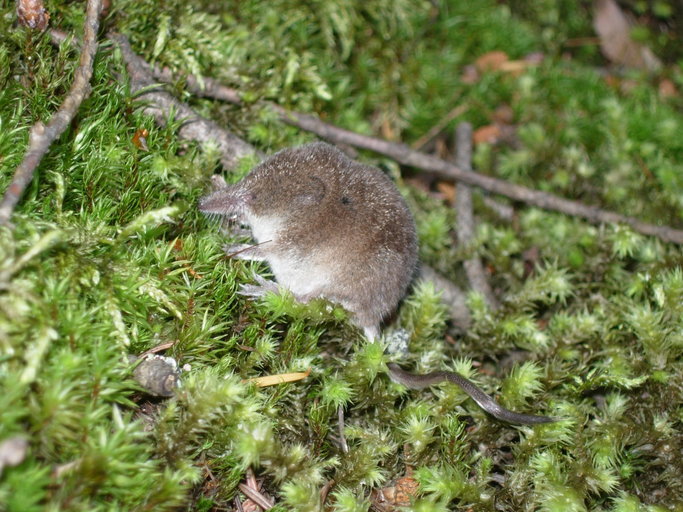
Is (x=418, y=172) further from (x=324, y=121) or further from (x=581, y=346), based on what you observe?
(x=581, y=346)

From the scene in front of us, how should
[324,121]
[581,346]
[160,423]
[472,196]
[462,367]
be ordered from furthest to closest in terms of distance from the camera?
[472,196], [324,121], [581,346], [462,367], [160,423]

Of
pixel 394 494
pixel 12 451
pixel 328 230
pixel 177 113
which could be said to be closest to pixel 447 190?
pixel 328 230

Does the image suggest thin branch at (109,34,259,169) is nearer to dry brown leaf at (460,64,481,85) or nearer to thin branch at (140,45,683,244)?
thin branch at (140,45,683,244)

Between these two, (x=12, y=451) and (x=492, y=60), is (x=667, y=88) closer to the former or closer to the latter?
(x=492, y=60)

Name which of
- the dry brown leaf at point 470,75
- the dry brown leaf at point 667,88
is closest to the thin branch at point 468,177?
the dry brown leaf at point 470,75

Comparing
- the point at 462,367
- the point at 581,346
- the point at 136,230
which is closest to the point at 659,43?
the point at 581,346

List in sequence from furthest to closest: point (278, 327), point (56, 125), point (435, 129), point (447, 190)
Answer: point (435, 129)
point (447, 190)
point (278, 327)
point (56, 125)

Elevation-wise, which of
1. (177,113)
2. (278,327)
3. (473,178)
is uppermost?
(177,113)
